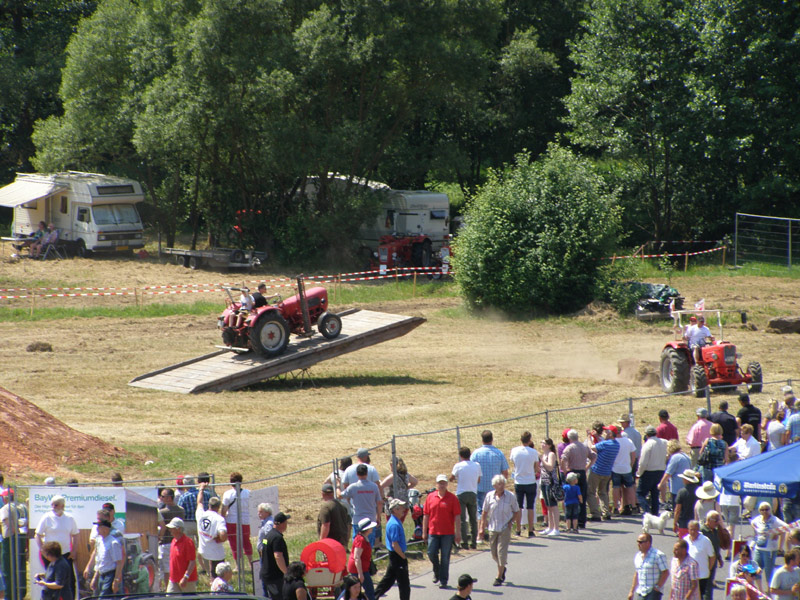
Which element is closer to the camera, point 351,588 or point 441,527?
point 351,588

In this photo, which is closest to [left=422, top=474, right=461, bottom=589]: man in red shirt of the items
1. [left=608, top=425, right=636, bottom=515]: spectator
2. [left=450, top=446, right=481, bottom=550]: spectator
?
[left=450, top=446, right=481, bottom=550]: spectator

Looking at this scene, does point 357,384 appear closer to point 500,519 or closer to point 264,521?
point 500,519

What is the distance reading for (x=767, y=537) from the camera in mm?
10000

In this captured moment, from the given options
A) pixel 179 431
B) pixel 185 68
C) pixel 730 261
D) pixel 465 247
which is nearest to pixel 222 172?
pixel 185 68

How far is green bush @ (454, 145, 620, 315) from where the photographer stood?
30.6 meters

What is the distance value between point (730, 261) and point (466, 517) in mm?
28714

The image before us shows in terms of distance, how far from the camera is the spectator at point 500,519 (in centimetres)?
1052

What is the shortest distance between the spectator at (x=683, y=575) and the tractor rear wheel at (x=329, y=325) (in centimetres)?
1344

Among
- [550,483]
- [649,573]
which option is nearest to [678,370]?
[550,483]

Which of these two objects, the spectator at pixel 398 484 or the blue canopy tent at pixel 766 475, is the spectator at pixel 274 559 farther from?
the blue canopy tent at pixel 766 475

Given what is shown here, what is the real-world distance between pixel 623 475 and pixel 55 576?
7403 mm

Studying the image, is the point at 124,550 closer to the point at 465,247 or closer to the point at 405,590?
the point at 405,590

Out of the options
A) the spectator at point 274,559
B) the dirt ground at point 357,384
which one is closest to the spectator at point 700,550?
the spectator at point 274,559

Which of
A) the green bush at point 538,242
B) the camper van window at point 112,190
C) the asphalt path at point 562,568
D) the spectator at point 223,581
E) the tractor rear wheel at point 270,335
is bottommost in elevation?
the asphalt path at point 562,568
